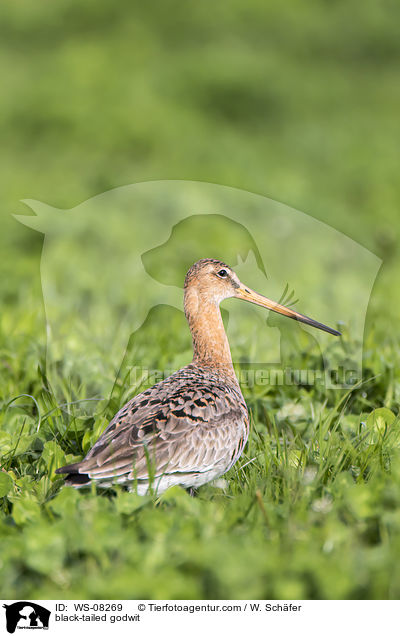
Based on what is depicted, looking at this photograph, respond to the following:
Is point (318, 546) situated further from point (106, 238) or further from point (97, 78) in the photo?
point (97, 78)

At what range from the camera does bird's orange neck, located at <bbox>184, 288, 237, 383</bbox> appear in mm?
3957

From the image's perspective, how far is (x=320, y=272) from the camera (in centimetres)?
746

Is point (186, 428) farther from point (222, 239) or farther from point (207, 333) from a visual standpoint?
point (222, 239)

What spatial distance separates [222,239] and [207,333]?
13.4ft

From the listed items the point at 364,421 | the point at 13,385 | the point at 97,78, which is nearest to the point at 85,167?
the point at 97,78

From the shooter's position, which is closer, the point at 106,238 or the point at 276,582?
the point at 276,582

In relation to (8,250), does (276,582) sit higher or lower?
lower

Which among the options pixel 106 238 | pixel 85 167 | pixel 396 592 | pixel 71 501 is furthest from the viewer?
pixel 85 167

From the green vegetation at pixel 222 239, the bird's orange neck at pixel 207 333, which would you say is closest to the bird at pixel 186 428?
the bird's orange neck at pixel 207 333

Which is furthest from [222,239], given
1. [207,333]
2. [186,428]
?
[186,428]

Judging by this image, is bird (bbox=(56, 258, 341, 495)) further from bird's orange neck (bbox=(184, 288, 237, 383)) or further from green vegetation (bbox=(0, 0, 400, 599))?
green vegetation (bbox=(0, 0, 400, 599))

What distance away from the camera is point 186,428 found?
133 inches

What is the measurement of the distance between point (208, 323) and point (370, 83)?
35.8 feet

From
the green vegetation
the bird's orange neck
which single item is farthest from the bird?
the green vegetation
